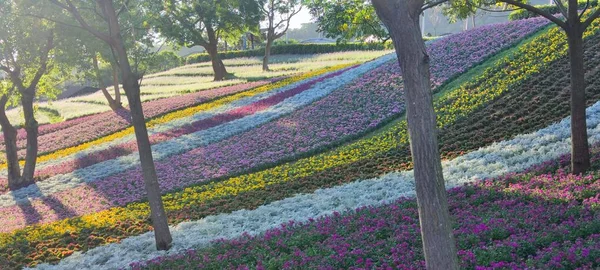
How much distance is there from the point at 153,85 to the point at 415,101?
58.9m

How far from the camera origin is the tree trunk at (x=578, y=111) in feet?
37.9

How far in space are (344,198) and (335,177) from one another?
3.09 meters

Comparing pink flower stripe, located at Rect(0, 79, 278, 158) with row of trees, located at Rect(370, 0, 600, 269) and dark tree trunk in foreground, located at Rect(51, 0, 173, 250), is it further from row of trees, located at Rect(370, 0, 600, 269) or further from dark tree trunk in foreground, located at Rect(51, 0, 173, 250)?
row of trees, located at Rect(370, 0, 600, 269)

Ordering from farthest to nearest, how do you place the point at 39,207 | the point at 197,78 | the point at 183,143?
the point at 197,78, the point at 183,143, the point at 39,207

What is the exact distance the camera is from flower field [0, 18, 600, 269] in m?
9.23

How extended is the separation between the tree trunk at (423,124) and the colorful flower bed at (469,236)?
5.36 ft

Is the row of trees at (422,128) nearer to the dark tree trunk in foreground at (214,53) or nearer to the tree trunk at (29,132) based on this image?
the tree trunk at (29,132)

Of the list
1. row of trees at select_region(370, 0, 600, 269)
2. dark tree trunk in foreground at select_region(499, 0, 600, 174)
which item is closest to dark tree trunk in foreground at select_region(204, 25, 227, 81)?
dark tree trunk in foreground at select_region(499, 0, 600, 174)

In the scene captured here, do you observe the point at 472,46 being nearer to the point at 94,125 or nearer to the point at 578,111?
the point at 578,111

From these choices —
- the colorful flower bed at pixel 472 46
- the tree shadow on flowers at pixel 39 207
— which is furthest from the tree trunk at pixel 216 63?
the tree shadow on flowers at pixel 39 207

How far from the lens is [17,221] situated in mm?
19188

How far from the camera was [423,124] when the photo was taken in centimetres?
585

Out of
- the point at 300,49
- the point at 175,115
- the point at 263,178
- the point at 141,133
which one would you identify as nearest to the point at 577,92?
the point at 141,133

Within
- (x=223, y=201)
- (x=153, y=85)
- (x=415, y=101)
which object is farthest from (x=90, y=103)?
(x=415, y=101)
